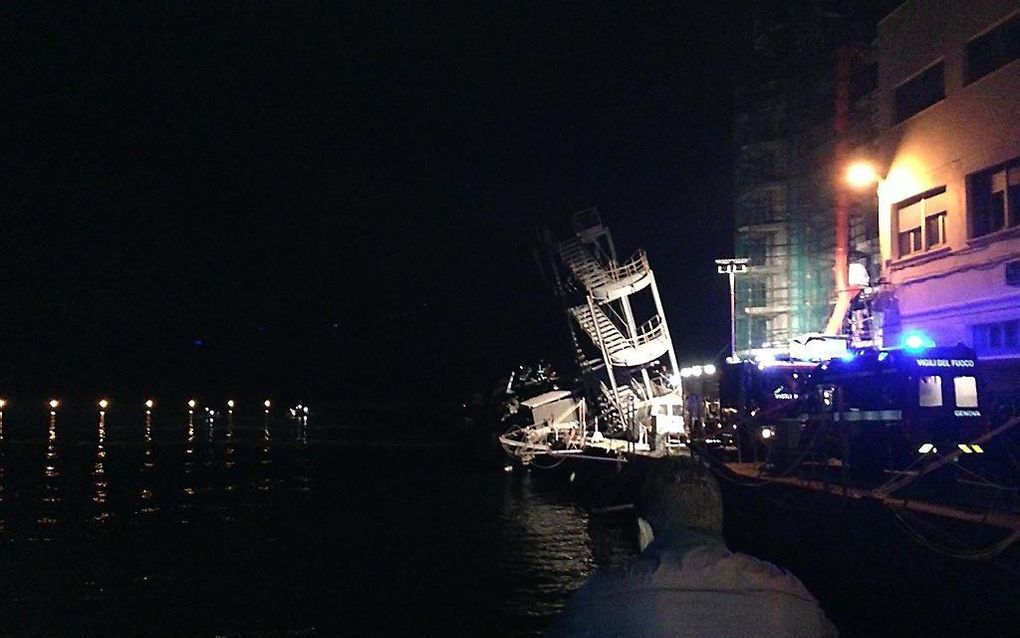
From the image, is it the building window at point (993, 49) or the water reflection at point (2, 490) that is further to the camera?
the water reflection at point (2, 490)

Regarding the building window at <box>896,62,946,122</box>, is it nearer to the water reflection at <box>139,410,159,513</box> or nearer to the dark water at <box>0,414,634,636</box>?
the dark water at <box>0,414,634,636</box>

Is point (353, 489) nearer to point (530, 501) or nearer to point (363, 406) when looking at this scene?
point (530, 501)

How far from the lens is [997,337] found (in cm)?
2584

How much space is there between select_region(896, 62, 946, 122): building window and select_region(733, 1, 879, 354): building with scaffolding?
8817 mm

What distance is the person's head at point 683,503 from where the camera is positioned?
3.65m

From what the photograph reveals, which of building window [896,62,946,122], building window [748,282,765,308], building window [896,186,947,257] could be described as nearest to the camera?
building window [896,186,947,257]

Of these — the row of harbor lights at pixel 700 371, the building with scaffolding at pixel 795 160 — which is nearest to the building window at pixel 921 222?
the building with scaffolding at pixel 795 160

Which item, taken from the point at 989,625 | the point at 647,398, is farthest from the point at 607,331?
the point at 989,625

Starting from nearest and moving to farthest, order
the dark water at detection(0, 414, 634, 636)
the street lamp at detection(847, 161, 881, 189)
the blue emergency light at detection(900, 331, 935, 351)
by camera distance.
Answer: the dark water at detection(0, 414, 634, 636) → the blue emergency light at detection(900, 331, 935, 351) → the street lamp at detection(847, 161, 881, 189)

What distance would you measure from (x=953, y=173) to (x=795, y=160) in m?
19.2

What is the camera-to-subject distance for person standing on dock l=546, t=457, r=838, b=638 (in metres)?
3.33

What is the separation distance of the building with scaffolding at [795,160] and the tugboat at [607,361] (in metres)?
4.59

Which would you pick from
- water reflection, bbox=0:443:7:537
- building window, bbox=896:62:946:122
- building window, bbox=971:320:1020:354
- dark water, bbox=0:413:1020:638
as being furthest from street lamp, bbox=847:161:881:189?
water reflection, bbox=0:443:7:537

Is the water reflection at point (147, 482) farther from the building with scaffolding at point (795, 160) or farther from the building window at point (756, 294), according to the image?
the building window at point (756, 294)
